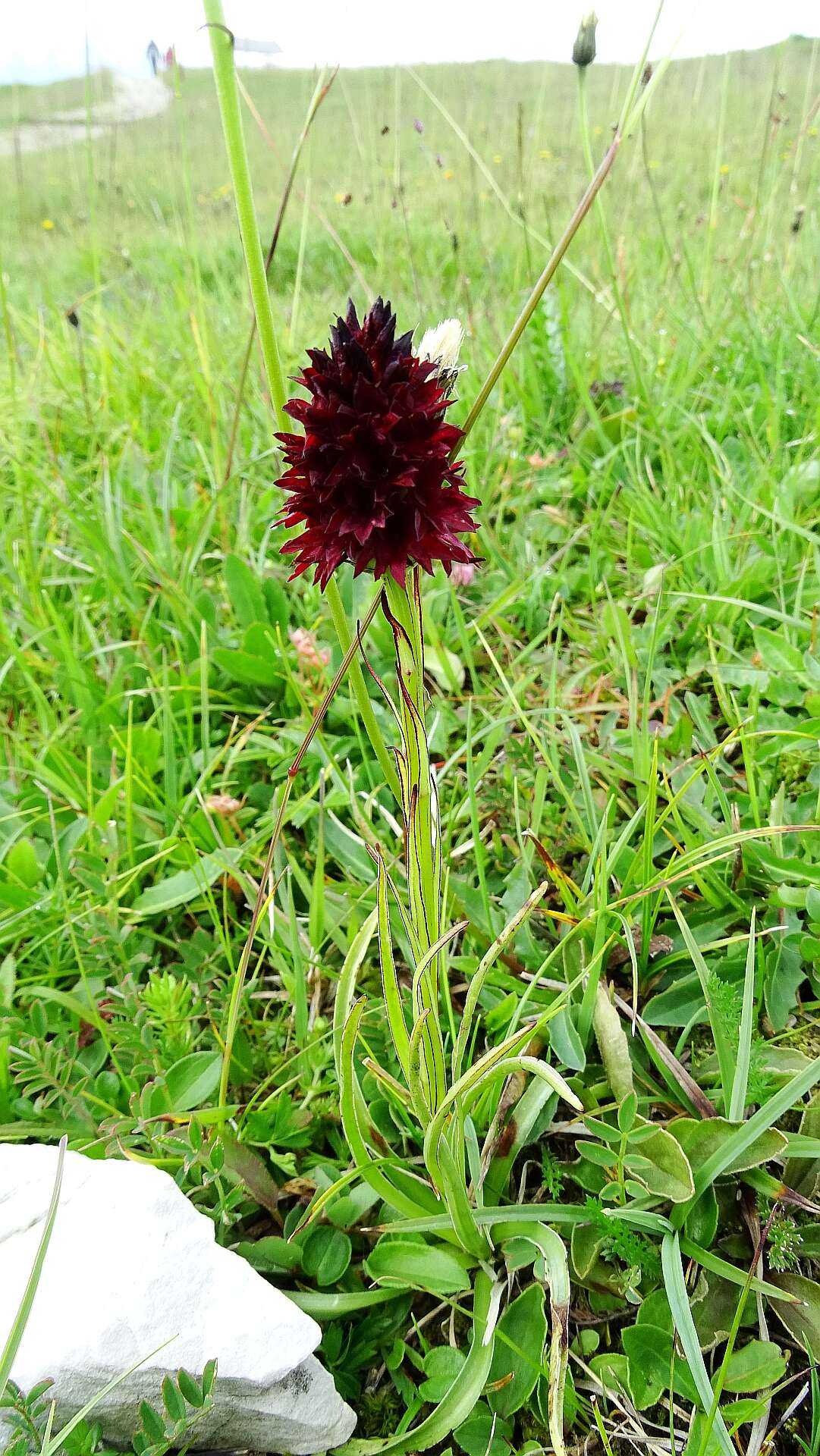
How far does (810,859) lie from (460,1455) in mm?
902

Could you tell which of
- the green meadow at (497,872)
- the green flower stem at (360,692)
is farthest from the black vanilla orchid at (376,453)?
the green meadow at (497,872)

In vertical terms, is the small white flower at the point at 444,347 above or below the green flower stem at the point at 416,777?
above

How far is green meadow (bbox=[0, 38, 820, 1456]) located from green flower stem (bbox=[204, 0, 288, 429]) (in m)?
0.62

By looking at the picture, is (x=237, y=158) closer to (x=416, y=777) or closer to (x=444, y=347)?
(x=444, y=347)

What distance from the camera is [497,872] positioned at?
1.50 m

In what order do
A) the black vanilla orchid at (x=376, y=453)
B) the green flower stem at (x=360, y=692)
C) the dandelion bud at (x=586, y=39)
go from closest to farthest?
the black vanilla orchid at (x=376, y=453)
the green flower stem at (x=360, y=692)
the dandelion bud at (x=586, y=39)

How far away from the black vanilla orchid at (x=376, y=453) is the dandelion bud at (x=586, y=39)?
0.87 meters

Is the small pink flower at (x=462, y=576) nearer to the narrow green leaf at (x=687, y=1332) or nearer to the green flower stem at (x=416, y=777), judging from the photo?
the green flower stem at (x=416, y=777)

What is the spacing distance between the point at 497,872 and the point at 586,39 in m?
1.28

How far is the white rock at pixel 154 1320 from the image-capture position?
0.89 meters

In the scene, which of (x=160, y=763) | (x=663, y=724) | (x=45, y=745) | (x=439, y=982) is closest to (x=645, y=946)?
(x=439, y=982)

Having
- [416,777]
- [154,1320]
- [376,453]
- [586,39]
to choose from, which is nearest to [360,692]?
[416,777]

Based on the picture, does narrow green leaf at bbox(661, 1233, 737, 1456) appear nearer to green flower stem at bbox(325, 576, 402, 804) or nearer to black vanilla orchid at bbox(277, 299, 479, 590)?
green flower stem at bbox(325, 576, 402, 804)

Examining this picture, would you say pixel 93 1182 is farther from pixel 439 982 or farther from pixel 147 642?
pixel 147 642
